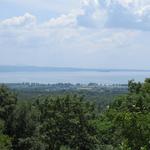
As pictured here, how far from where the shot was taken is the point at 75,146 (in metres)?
38.8

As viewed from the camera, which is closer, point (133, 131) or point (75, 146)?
point (133, 131)

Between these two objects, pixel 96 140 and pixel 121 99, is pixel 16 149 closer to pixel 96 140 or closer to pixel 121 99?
pixel 96 140

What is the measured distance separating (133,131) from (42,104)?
95.1ft

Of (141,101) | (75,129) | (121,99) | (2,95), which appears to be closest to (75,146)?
(75,129)

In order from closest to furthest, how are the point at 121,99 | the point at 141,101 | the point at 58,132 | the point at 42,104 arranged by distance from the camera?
the point at 141,101, the point at 121,99, the point at 58,132, the point at 42,104

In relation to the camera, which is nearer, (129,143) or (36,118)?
(129,143)

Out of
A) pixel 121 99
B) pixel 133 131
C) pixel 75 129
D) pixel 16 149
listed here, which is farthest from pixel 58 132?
pixel 133 131

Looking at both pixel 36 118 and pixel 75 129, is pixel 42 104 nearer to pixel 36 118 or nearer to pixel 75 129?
pixel 36 118

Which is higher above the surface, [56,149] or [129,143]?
[129,143]

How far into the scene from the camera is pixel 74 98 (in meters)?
39.6

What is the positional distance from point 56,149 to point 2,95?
657 centimetres

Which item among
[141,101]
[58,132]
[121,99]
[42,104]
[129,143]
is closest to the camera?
[129,143]

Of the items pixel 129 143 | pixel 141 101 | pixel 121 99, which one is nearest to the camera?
pixel 129 143

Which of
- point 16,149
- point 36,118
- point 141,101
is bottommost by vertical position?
point 16,149
